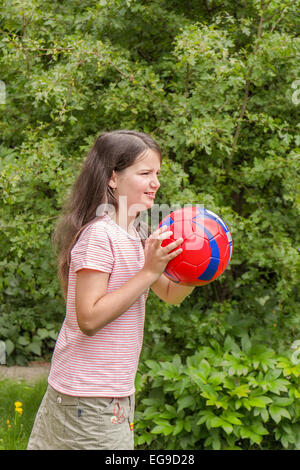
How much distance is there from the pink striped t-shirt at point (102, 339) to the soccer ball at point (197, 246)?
16 centimetres

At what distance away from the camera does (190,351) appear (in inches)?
162

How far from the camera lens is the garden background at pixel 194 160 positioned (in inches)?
141

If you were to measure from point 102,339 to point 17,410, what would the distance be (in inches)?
82.5

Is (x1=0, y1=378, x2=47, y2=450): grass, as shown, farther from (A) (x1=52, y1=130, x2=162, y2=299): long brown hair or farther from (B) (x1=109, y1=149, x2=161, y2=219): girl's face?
(B) (x1=109, y1=149, x2=161, y2=219): girl's face

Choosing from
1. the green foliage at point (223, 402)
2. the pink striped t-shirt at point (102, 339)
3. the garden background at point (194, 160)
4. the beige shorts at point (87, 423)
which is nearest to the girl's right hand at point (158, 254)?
the pink striped t-shirt at point (102, 339)

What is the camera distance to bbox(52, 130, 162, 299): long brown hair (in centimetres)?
229

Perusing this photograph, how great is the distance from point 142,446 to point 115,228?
2.13 metres

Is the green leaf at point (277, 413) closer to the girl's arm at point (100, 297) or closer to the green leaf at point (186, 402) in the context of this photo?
the green leaf at point (186, 402)

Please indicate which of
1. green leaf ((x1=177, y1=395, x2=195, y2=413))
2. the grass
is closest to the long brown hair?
green leaf ((x1=177, y1=395, x2=195, y2=413))

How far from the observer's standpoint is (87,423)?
6.67 feet

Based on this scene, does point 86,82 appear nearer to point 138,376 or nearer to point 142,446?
point 138,376

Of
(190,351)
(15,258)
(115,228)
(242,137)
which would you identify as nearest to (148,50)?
(242,137)

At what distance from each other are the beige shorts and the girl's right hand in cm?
47

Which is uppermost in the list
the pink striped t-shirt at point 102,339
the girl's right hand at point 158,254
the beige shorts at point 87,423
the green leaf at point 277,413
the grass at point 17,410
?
the girl's right hand at point 158,254
